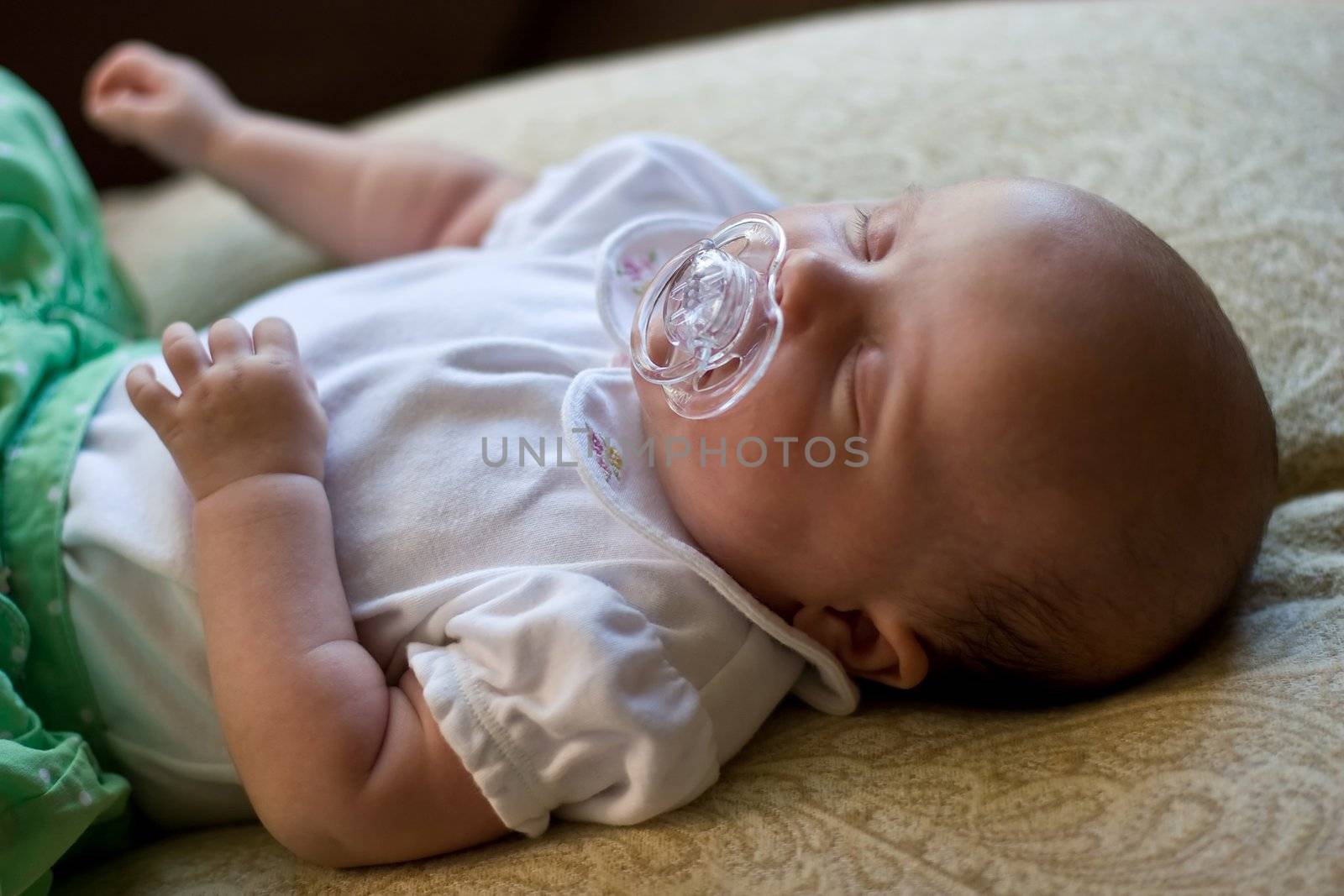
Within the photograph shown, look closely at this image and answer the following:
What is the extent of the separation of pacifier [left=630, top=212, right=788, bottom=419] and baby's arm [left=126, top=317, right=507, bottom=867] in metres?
0.26

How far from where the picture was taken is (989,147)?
3.98 feet

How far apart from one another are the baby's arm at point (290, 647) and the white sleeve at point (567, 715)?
0.10 ft

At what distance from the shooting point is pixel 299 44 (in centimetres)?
177

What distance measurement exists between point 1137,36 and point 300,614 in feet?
3.59

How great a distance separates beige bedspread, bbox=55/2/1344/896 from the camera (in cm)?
69

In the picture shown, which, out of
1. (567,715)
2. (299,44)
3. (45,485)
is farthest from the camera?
(299,44)

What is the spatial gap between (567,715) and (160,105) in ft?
3.00

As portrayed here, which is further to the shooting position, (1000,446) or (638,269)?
(638,269)

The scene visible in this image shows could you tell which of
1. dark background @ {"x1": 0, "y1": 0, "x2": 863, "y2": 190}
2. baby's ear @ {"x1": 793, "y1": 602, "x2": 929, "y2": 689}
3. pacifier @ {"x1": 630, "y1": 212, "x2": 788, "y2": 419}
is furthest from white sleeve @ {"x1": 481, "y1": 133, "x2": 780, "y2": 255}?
dark background @ {"x1": 0, "y1": 0, "x2": 863, "y2": 190}

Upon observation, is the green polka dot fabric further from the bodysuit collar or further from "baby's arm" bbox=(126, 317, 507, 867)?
the bodysuit collar

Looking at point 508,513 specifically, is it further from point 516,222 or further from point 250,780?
point 516,222

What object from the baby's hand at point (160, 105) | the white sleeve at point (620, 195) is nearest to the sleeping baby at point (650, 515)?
the white sleeve at point (620, 195)

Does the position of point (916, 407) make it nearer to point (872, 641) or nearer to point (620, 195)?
point (872, 641)

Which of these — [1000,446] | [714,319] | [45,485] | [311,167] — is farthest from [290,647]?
[311,167]
